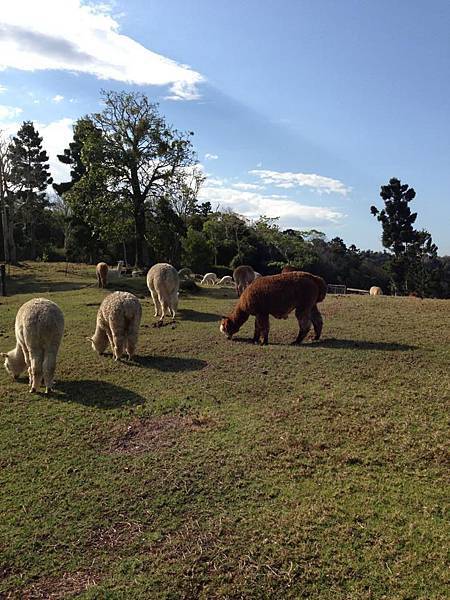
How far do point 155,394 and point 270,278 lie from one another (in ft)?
13.3

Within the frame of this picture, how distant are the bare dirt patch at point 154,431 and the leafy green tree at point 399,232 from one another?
121 ft

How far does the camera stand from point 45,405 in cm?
810

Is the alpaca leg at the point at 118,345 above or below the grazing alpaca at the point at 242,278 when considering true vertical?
below

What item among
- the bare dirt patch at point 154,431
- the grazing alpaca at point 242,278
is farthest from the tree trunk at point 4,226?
the bare dirt patch at point 154,431

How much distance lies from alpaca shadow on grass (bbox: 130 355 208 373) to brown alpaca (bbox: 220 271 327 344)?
179 cm

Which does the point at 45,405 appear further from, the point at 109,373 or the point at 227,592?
the point at 227,592

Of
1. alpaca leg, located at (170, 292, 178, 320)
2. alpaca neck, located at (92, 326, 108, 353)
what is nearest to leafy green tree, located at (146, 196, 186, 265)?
alpaca leg, located at (170, 292, 178, 320)

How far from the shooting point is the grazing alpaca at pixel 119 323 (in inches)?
396

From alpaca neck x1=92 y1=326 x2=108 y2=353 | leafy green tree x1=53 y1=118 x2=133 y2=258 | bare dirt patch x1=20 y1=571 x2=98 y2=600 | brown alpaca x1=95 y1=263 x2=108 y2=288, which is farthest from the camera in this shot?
leafy green tree x1=53 y1=118 x2=133 y2=258

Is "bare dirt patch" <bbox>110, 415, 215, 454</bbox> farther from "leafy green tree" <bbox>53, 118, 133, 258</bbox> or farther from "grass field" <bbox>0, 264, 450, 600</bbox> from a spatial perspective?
"leafy green tree" <bbox>53, 118, 133, 258</bbox>

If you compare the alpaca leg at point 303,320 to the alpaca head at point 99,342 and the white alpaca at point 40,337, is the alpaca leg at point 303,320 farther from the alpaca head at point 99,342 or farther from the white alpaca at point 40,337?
the white alpaca at point 40,337

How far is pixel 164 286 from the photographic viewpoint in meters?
14.6

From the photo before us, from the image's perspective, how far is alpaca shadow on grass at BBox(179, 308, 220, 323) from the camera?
592 inches

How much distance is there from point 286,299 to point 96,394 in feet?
14.8
